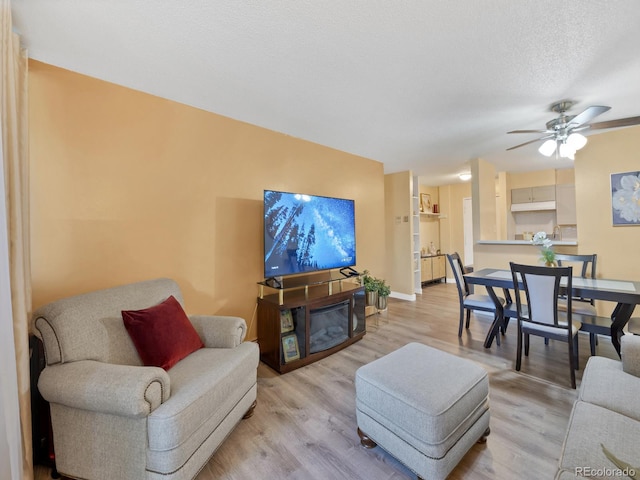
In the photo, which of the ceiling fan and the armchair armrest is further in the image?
the ceiling fan

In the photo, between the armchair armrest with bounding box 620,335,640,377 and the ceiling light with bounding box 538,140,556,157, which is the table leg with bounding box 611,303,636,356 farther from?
the ceiling light with bounding box 538,140,556,157

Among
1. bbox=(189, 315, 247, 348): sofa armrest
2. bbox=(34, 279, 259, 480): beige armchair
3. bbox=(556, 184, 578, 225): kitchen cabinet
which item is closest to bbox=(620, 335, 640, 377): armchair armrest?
bbox=(34, 279, 259, 480): beige armchair

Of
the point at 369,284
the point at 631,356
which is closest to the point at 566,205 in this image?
the point at 369,284

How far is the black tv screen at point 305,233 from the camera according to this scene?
259 centimetres

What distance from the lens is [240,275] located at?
270 cm

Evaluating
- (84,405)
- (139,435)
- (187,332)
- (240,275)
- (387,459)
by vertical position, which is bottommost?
(387,459)

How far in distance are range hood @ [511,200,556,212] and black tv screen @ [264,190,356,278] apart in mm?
4304

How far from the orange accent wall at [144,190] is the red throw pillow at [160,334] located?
582 mm

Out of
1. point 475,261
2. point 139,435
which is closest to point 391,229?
point 475,261

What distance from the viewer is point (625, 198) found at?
3057mm

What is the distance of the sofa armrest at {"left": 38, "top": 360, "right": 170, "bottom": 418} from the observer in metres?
1.17

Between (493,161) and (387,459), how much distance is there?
4679 mm

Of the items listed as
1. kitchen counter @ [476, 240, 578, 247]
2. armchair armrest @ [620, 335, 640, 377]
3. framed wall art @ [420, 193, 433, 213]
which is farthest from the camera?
framed wall art @ [420, 193, 433, 213]

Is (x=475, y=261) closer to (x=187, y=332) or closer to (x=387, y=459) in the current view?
(x=387, y=459)
